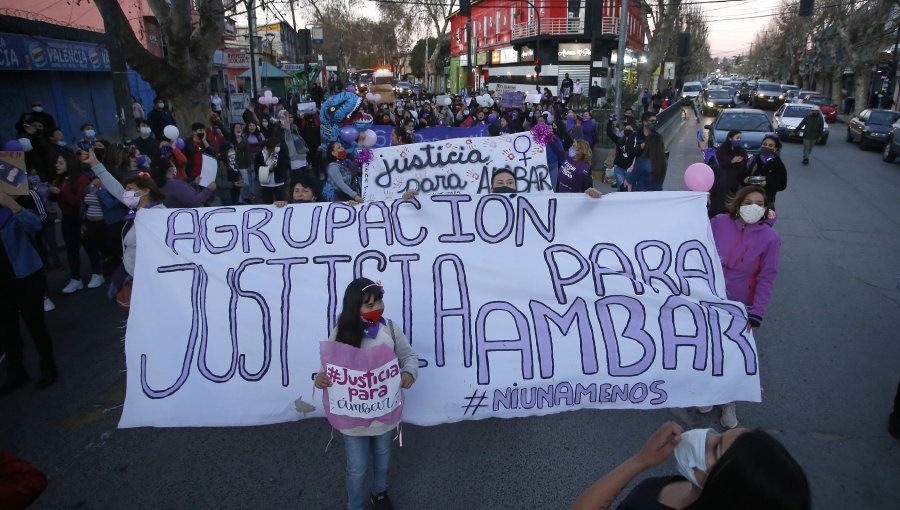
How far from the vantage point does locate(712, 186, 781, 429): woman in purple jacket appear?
3.90m

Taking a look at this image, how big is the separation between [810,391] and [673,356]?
159 centimetres

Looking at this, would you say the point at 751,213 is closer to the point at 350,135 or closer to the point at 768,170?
the point at 768,170

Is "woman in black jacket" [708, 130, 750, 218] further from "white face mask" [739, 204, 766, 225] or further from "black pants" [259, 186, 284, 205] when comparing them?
"black pants" [259, 186, 284, 205]

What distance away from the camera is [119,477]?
11.4ft

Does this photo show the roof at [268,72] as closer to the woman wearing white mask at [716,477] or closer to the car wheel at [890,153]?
the car wheel at [890,153]

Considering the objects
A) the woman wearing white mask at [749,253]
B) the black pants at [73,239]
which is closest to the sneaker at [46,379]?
the black pants at [73,239]

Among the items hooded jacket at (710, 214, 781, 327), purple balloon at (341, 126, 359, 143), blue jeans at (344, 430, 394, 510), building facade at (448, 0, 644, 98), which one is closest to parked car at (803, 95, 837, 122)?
building facade at (448, 0, 644, 98)

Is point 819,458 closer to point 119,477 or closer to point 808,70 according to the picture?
point 119,477

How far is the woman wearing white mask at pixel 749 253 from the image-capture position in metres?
3.90

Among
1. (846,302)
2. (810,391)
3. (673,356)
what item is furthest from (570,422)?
(846,302)

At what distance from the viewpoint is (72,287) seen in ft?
21.7

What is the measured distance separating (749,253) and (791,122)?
801 inches

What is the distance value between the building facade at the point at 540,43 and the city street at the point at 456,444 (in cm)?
2656

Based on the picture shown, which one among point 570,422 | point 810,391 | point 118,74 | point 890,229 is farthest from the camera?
point 118,74
